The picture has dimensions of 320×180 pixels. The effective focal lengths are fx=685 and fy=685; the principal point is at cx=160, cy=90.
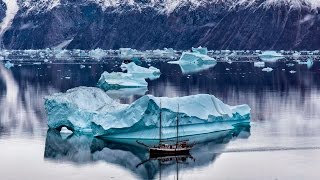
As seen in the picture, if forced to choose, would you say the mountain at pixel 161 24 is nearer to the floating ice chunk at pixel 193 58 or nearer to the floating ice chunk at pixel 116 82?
the floating ice chunk at pixel 193 58

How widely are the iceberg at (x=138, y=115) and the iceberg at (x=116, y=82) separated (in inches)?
704

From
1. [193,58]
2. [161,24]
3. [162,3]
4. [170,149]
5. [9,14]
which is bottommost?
[170,149]

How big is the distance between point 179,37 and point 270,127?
449 feet

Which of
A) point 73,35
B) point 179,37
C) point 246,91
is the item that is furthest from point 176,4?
point 246,91

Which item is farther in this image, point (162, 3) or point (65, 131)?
point (162, 3)

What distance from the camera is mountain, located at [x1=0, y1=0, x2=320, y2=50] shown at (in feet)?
508

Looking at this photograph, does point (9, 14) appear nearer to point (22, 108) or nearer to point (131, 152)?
point (22, 108)

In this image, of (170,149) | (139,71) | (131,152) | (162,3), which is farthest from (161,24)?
(170,149)

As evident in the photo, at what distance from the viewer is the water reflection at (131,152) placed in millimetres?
21328

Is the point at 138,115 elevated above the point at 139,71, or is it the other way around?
the point at 139,71

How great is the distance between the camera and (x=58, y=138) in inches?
1037

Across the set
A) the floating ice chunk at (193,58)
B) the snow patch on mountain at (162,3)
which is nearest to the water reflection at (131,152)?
the floating ice chunk at (193,58)

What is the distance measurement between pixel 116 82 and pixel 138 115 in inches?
869

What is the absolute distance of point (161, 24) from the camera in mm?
170875
